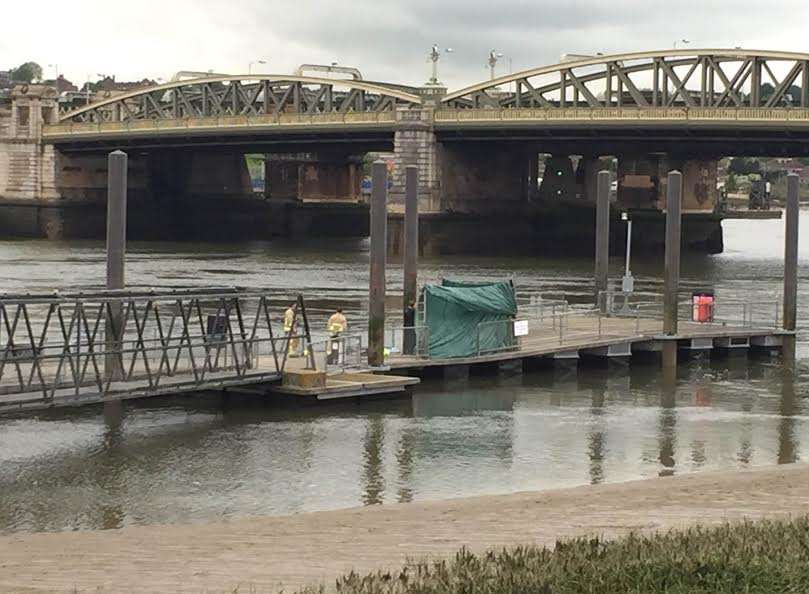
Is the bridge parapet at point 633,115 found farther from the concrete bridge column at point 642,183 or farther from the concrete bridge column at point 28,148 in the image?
the concrete bridge column at point 28,148

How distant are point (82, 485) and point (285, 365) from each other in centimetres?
1002

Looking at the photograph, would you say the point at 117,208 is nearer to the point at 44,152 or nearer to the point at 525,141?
the point at 525,141

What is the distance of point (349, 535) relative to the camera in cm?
2148

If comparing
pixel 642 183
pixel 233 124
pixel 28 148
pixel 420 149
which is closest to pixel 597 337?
pixel 420 149

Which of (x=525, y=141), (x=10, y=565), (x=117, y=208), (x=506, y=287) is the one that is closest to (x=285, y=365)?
(x=117, y=208)

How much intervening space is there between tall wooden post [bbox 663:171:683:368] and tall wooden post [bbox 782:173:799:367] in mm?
3999

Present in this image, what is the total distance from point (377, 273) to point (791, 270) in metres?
18.0

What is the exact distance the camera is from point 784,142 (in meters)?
99.5

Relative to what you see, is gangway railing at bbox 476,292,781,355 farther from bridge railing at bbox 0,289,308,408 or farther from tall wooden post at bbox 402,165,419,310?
bridge railing at bbox 0,289,308,408

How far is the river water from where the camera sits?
26719mm

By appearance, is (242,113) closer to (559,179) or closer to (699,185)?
(559,179)

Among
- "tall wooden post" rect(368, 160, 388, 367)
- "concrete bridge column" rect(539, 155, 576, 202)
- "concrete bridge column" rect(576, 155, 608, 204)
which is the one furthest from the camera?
"concrete bridge column" rect(539, 155, 576, 202)

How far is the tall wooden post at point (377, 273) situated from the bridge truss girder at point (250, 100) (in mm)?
77463

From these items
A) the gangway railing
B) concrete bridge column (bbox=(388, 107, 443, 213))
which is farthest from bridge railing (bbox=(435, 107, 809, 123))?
the gangway railing
